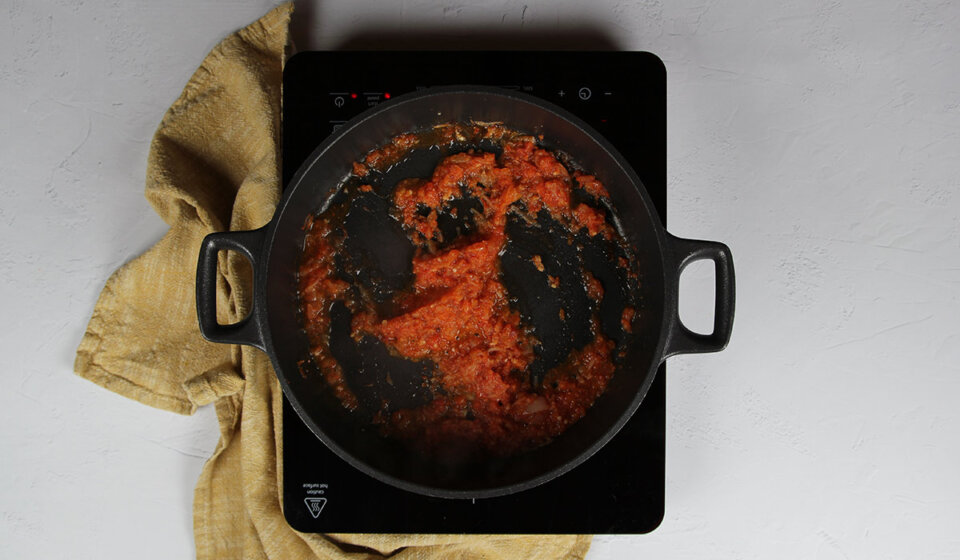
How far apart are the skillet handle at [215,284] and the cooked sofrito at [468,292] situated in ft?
0.43

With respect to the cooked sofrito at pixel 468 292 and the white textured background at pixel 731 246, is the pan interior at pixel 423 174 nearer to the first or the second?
the cooked sofrito at pixel 468 292

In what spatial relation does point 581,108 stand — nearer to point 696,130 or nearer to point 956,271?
point 696,130

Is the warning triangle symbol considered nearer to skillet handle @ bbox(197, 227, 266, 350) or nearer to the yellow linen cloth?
the yellow linen cloth

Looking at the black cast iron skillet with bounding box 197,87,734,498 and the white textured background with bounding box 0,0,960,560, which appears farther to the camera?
the white textured background with bounding box 0,0,960,560

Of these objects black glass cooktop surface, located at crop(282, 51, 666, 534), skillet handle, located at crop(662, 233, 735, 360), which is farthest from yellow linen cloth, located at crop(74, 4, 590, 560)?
skillet handle, located at crop(662, 233, 735, 360)

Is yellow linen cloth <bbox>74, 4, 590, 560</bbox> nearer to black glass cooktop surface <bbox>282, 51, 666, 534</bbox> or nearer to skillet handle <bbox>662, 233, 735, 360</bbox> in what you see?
black glass cooktop surface <bbox>282, 51, 666, 534</bbox>

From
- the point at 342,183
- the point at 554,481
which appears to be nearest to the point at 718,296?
the point at 554,481

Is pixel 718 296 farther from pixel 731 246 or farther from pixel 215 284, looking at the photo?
pixel 215 284

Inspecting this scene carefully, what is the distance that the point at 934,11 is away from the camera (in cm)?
96

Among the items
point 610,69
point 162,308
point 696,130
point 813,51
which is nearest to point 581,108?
point 610,69

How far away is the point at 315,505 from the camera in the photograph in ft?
2.90

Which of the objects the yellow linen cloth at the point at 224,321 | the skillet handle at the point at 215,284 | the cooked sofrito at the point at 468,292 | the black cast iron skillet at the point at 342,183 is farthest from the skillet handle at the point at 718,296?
the skillet handle at the point at 215,284

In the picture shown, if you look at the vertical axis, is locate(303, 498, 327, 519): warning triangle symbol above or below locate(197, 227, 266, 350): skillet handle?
below

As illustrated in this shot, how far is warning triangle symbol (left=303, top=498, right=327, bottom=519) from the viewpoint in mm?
882
